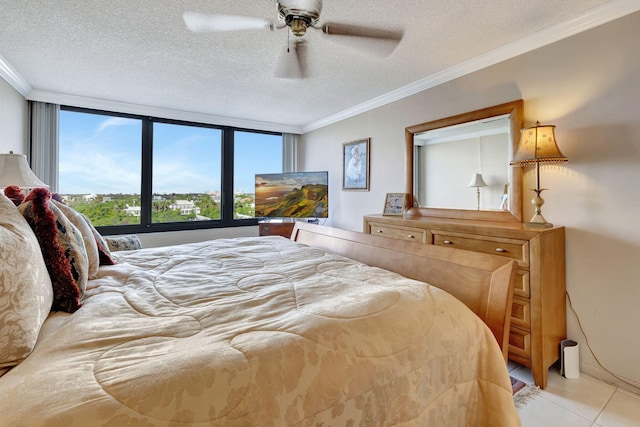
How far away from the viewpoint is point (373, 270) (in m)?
1.48

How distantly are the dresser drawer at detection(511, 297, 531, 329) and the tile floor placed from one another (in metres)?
0.38

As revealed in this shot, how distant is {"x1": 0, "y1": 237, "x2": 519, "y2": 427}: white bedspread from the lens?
61 cm

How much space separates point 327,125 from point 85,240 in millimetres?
3800

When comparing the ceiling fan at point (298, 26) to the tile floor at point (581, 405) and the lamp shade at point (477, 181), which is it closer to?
the lamp shade at point (477, 181)

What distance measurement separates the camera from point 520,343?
6.68ft

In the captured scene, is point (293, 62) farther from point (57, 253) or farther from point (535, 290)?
point (535, 290)

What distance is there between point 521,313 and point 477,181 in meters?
1.17

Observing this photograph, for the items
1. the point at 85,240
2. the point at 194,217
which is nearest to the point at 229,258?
the point at 85,240

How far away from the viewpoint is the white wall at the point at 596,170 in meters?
1.88

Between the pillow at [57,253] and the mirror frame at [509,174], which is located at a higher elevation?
the mirror frame at [509,174]

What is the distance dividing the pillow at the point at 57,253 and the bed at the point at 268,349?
4cm

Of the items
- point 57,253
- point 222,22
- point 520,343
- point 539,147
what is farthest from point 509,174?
point 57,253

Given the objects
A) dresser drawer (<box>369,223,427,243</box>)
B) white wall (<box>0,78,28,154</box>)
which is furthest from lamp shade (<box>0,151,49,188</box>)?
dresser drawer (<box>369,223,427,243</box>)

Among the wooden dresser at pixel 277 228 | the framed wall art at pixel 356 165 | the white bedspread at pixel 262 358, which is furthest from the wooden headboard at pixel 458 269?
the wooden dresser at pixel 277 228
